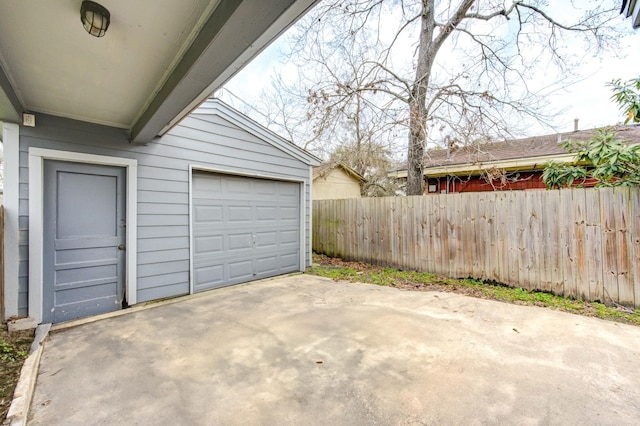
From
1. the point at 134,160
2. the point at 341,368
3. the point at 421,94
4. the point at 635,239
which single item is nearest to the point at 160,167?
the point at 134,160

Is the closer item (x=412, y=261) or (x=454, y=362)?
(x=454, y=362)

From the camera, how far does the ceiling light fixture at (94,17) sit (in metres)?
1.59

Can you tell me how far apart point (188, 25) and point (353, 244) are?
5567 millimetres

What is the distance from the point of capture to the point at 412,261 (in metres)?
5.63

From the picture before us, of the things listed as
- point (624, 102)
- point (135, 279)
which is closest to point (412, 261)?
point (624, 102)

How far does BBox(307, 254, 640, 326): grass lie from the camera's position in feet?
11.5

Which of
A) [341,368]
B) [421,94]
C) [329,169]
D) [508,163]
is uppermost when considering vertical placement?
[421,94]

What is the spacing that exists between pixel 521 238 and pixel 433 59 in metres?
4.58

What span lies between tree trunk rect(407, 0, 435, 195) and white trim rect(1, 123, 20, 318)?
6163 millimetres

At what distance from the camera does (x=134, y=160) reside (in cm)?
375

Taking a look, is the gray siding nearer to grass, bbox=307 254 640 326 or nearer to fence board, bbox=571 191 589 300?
grass, bbox=307 254 640 326

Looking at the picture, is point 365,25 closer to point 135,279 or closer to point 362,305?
point 362,305

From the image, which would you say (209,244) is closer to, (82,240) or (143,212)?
(143,212)

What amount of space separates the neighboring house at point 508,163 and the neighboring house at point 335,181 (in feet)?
8.21
